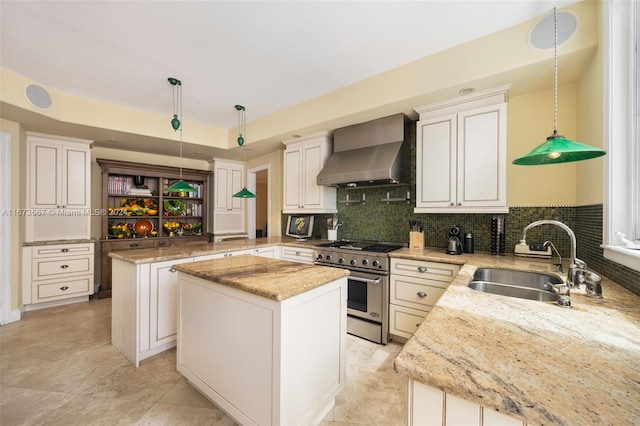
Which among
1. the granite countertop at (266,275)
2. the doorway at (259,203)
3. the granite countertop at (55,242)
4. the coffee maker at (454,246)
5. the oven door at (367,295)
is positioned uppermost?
the doorway at (259,203)

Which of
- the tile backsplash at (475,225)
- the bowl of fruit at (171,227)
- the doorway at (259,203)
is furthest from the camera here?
the doorway at (259,203)

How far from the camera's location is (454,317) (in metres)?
0.98

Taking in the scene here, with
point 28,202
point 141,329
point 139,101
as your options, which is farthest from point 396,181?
point 28,202

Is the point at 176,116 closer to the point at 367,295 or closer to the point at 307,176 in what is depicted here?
the point at 307,176

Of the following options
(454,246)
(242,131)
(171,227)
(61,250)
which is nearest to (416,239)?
(454,246)

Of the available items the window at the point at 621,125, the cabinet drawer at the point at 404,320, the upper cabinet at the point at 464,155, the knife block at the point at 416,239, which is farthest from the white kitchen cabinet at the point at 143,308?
the window at the point at 621,125

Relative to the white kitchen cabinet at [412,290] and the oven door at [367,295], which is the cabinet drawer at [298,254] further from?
the white kitchen cabinet at [412,290]

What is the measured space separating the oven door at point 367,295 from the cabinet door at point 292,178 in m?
1.53

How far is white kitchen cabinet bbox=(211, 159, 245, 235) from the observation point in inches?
197

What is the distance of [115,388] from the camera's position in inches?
74.5

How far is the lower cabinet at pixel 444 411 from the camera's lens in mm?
614

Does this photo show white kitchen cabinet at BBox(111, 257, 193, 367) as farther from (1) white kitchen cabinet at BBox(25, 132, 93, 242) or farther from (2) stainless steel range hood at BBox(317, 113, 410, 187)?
(1) white kitchen cabinet at BBox(25, 132, 93, 242)

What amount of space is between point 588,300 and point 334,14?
233 centimetres

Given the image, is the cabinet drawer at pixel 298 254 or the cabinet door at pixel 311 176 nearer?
the cabinet drawer at pixel 298 254
